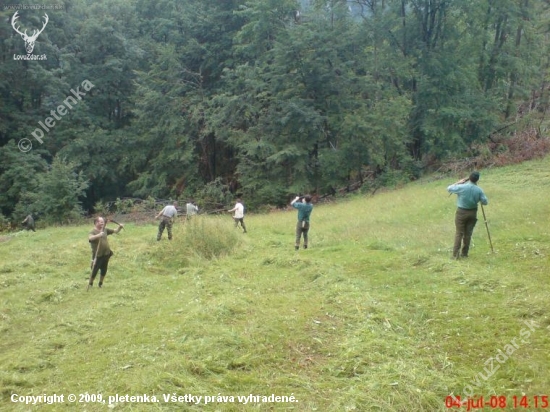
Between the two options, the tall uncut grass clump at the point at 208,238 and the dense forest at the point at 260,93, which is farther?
the dense forest at the point at 260,93

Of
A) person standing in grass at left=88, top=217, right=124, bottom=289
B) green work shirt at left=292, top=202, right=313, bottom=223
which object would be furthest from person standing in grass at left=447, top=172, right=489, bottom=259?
person standing in grass at left=88, top=217, right=124, bottom=289

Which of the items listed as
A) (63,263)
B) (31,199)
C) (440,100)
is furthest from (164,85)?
(63,263)

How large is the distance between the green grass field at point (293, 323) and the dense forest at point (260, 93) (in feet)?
55.6

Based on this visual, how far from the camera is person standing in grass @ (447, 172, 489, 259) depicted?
1138cm

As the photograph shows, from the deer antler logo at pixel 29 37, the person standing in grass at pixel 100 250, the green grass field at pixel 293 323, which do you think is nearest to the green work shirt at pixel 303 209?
the green grass field at pixel 293 323

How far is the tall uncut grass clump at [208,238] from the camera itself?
15.5 meters

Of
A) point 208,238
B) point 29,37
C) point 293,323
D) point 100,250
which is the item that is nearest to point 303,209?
point 208,238

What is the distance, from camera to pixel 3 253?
61.4 ft

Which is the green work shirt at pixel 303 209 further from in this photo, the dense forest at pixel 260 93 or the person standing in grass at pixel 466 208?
the dense forest at pixel 260 93

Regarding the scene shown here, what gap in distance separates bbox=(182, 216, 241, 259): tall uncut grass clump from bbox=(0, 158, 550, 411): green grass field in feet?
0.14

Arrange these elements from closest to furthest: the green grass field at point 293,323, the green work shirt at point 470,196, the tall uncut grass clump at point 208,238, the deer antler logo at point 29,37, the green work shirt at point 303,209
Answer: the green grass field at point 293,323, the green work shirt at point 470,196, the green work shirt at point 303,209, the tall uncut grass clump at point 208,238, the deer antler logo at point 29,37

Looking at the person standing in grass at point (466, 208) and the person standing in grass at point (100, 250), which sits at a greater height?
the person standing in grass at point (466, 208)

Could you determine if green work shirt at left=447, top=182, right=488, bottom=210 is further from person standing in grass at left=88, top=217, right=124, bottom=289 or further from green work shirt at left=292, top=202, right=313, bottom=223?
person standing in grass at left=88, top=217, right=124, bottom=289

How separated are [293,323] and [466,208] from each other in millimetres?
5485
